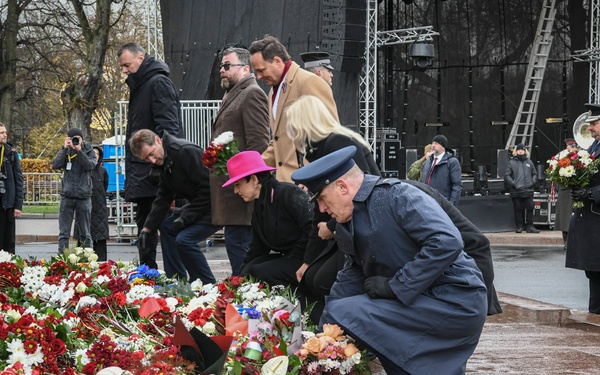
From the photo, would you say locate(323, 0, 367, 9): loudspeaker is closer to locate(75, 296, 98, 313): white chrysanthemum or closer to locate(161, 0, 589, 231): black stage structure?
locate(161, 0, 589, 231): black stage structure

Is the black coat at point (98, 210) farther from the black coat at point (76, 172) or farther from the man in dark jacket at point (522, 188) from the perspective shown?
the man in dark jacket at point (522, 188)

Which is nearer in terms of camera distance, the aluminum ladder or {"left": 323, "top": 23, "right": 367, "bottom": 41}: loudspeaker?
{"left": 323, "top": 23, "right": 367, "bottom": 41}: loudspeaker

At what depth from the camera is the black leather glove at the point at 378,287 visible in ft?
16.0

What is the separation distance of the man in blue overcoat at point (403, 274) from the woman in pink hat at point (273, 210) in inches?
74.3

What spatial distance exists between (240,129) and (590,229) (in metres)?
3.21

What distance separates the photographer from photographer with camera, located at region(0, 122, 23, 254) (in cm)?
1290

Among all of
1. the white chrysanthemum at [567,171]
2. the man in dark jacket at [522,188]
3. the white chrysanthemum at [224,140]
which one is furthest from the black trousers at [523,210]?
the white chrysanthemum at [224,140]

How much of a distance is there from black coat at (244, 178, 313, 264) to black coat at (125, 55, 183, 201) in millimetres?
2208

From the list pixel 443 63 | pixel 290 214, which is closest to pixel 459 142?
pixel 443 63

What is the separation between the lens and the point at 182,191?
8609 mm

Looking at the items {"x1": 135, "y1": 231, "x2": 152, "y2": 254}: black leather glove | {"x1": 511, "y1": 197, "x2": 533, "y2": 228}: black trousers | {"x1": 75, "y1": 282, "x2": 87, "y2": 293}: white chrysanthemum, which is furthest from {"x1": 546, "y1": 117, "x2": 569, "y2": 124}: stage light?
{"x1": 75, "y1": 282, "x2": 87, "y2": 293}: white chrysanthemum

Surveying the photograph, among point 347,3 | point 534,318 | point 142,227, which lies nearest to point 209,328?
point 142,227

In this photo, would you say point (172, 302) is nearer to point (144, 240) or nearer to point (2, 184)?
point (144, 240)

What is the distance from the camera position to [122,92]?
158 feet
